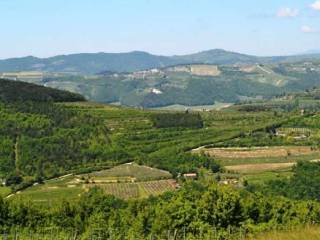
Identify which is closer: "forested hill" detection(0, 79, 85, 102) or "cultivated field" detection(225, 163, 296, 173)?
"cultivated field" detection(225, 163, 296, 173)

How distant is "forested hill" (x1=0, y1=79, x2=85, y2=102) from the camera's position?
138188 mm

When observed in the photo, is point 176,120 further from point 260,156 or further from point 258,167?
point 258,167

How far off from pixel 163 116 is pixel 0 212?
96.3m

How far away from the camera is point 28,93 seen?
144m

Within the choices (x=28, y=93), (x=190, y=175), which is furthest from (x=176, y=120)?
(x=190, y=175)

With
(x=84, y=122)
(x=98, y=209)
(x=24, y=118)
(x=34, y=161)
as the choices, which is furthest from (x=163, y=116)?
(x=98, y=209)

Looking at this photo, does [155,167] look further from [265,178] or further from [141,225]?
[141,225]

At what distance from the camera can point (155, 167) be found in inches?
4075

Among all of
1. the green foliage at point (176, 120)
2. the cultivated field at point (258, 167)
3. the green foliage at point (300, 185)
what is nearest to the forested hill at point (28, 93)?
the green foliage at point (176, 120)

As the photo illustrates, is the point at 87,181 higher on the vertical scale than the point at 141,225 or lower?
lower

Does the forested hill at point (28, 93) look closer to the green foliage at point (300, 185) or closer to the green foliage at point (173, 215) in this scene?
the green foliage at point (300, 185)

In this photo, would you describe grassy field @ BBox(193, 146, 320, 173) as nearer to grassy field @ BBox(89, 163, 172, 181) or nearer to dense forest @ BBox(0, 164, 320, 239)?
grassy field @ BBox(89, 163, 172, 181)

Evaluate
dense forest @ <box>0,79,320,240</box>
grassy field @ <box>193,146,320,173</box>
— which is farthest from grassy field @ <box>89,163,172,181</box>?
grassy field @ <box>193,146,320,173</box>

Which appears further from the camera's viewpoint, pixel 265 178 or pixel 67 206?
pixel 265 178
